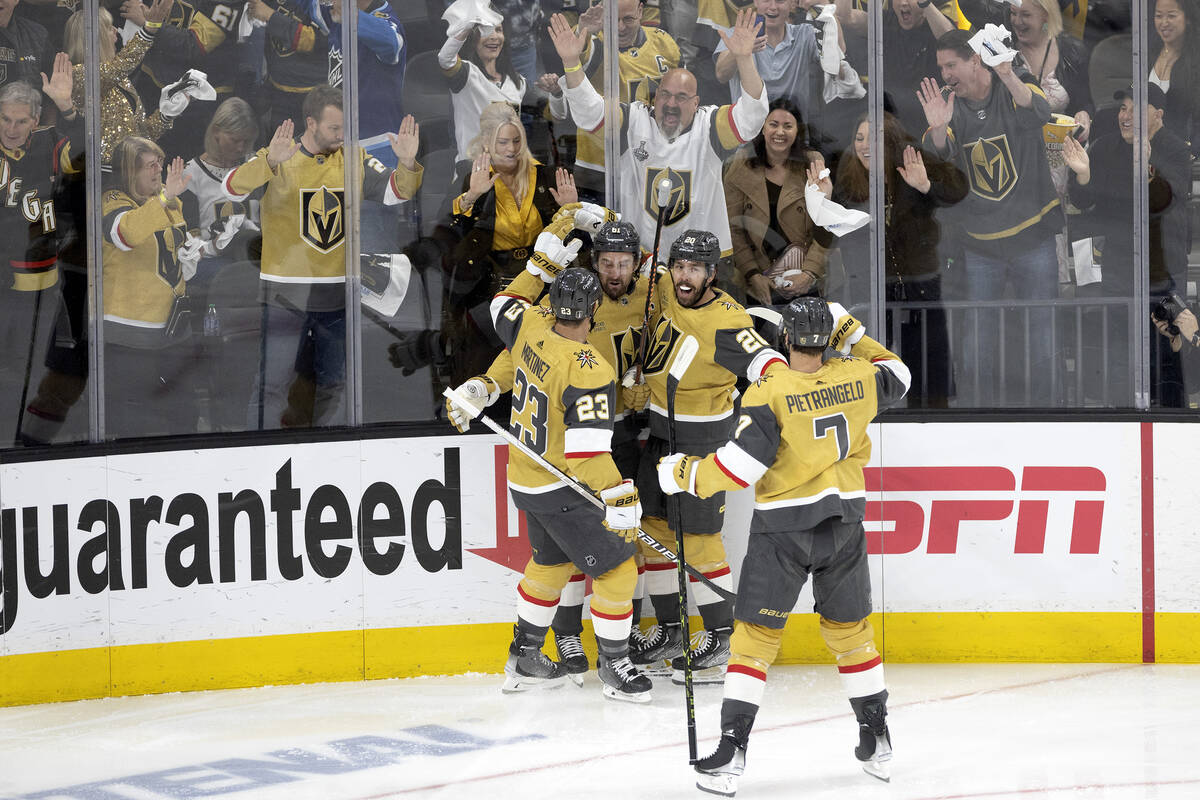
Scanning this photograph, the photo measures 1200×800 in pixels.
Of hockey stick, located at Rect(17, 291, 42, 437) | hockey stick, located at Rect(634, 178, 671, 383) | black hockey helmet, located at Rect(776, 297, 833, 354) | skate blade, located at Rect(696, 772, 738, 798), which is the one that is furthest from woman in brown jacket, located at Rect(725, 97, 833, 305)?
hockey stick, located at Rect(17, 291, 42, 437)

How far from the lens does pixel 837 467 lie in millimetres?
3928

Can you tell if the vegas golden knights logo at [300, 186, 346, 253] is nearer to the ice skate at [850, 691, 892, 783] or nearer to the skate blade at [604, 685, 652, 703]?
the skate blade at [604, 685, 652, 703]

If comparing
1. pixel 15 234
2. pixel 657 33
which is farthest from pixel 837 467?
pixel 15 234

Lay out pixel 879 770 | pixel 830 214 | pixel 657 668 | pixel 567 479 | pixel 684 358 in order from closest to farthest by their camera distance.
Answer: pixel 879 770
pixel 684 358
pixel 567 479
pixel 657 668
pixel 830 214

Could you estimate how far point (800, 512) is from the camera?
3.89 metres

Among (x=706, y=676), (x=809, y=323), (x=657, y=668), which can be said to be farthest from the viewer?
(x=657, y=668)

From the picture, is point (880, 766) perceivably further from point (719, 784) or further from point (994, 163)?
point (994, 163)

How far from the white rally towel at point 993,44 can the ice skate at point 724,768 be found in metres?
2.85

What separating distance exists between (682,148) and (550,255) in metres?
0.77

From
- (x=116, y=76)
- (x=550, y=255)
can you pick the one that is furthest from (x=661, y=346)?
(x=116, y=76)

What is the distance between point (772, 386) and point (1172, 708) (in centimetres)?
188

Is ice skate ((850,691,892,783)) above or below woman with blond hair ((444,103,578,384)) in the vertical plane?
below

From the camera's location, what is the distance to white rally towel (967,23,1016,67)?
17.3 ft

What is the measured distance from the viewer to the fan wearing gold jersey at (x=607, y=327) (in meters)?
4.94
